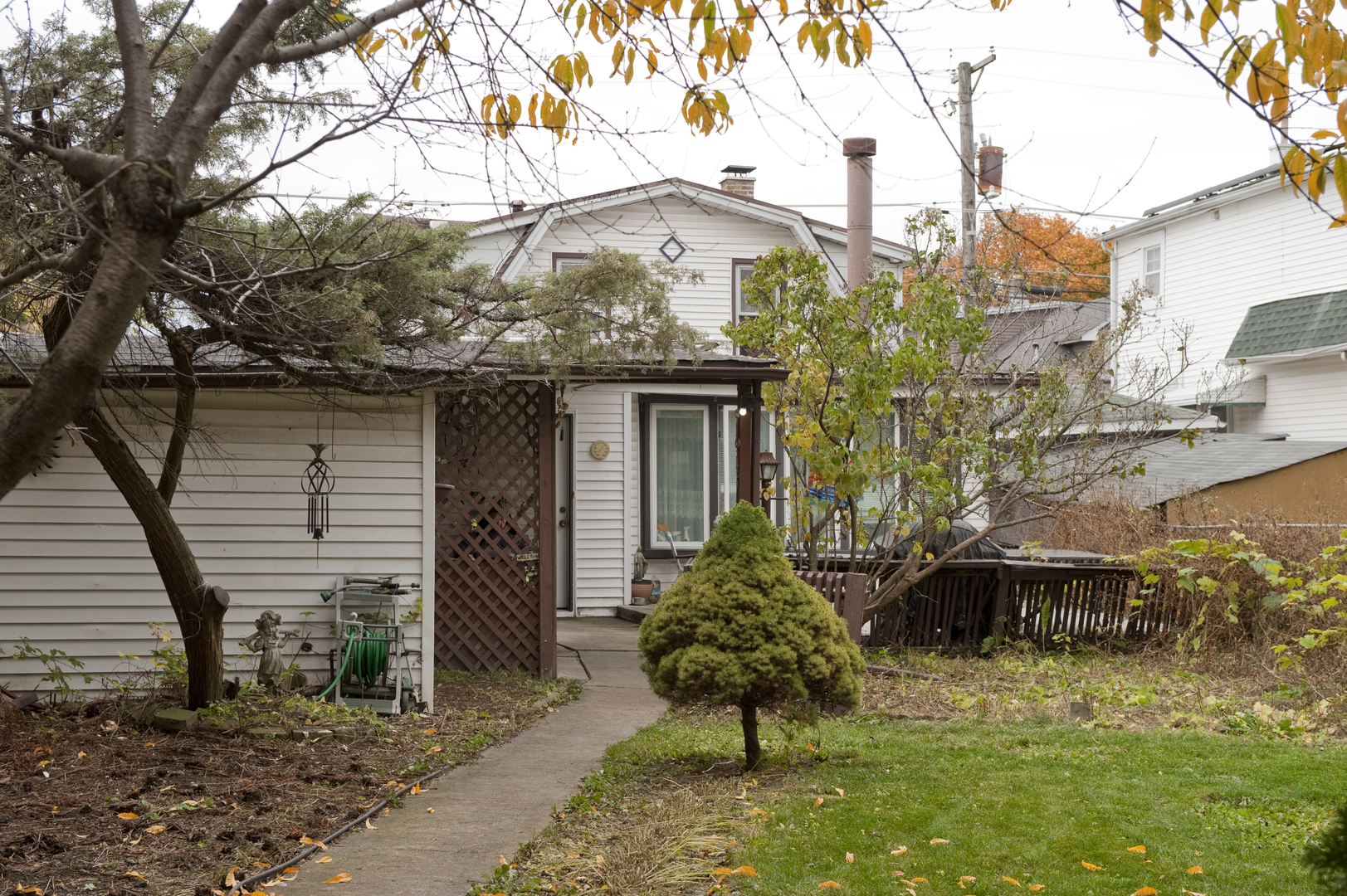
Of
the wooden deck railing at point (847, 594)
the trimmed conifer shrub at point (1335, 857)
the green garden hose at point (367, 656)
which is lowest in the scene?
the green garden hose at point (367, 656)

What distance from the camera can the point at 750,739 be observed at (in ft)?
21.1

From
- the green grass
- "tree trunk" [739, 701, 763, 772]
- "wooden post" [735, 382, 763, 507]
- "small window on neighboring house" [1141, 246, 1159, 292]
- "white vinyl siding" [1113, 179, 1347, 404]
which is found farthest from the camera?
"small window on neighboring house" [1141, 246, 1159, 292]

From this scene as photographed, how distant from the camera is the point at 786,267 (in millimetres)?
10602

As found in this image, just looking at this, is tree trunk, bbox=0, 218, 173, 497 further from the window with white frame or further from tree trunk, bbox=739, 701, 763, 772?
the window with white frame

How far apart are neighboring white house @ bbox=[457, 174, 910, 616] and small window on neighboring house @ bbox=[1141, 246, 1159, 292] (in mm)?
9396

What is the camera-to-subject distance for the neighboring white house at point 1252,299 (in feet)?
61.1

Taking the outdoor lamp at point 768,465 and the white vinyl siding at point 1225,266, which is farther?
the white vinyl siding at point 1225,266

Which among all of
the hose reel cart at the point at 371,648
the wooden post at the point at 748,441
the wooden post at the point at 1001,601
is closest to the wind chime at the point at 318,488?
the hose reel cart at the point at 371,648

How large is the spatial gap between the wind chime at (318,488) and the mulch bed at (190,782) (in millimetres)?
1328

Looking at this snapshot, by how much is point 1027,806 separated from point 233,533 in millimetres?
6091

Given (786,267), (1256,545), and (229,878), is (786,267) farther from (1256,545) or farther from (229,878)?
(229,878)

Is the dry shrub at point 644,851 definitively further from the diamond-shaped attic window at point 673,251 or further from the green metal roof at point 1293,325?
the green metal roof at point 1293,325

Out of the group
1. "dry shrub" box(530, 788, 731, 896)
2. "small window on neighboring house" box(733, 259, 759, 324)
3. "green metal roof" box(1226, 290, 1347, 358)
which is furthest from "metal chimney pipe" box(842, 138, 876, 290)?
"dry shrub" box(530, 788, 731, 896)

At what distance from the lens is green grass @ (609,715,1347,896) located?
4.46 meters
